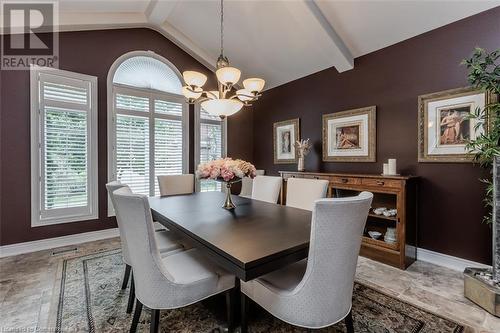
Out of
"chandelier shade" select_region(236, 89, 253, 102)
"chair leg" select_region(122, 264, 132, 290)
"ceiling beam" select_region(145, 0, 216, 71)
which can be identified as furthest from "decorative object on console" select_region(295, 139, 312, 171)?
"chair leg" select_region(122, 264, 132, 290)

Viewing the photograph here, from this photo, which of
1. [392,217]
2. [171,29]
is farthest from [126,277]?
[171,29]

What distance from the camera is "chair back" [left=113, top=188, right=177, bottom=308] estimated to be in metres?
1.28

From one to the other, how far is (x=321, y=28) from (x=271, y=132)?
2.28 meters

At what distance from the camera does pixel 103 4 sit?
3.27 meters

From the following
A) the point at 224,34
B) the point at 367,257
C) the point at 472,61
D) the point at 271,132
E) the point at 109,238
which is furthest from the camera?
the point at 271,132

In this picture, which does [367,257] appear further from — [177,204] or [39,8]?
[39,8]

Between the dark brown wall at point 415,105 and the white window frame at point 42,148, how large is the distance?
12.2 feet

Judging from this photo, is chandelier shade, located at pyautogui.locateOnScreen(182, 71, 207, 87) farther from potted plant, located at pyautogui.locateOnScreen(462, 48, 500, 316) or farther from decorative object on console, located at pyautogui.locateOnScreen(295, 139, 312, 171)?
potted plant, located at pyautogui.locateOnScreen(462, 48, 500, 316)

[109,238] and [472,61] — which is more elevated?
[472,61]

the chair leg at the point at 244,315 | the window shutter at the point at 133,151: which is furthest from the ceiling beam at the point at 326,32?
the chair leg at the point at 244,315

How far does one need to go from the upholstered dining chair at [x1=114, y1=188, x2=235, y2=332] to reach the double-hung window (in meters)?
2.75

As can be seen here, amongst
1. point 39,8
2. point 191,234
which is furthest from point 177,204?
point 39,8

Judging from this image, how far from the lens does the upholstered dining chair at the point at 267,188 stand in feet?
9.16

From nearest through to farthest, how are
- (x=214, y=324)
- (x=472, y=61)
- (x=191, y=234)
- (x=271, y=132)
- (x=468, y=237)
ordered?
(x=191, y=234)
(x=214, y=324)
(x=472, y=61)
(x=468, y=237)
(x=271, y=132)
